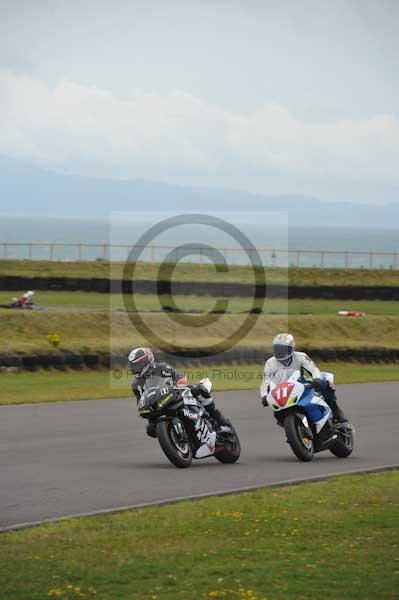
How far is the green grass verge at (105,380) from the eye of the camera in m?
23.0

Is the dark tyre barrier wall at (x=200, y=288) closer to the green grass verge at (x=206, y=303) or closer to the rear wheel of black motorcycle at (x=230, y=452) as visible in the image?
the green grass verge at (x=206, y=303)

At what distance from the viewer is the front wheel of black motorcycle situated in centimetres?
1336

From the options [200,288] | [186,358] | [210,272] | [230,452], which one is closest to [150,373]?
[230,452]

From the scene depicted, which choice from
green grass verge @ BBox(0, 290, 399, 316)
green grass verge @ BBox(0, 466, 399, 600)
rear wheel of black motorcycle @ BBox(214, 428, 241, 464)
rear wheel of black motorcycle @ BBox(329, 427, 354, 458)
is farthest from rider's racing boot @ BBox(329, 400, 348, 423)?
green grass verge @ BBox(0, 290, 399, 316)

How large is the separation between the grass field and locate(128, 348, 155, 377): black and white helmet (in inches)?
1582

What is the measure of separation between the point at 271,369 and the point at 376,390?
34.8 ft

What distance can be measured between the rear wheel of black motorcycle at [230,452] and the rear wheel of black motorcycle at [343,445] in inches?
54.4

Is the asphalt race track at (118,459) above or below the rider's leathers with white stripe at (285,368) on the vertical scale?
below

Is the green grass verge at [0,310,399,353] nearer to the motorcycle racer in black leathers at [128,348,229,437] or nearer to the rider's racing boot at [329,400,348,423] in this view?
the rider's racing boot at [329,400,348,423]

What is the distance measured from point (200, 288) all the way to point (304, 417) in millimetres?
35313

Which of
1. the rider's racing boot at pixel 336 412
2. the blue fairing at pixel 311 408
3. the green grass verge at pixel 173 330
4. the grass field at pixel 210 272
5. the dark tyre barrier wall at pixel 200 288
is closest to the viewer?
the blue fairing at pixel 311 408

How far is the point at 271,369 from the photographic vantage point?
1464 centimetres

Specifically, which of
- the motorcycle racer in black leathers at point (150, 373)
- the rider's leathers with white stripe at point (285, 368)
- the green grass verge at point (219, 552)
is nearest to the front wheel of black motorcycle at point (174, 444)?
the motorcycle racer in black leathers at point (150, 373)

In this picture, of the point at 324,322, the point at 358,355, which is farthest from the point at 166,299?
the point at 358,355
